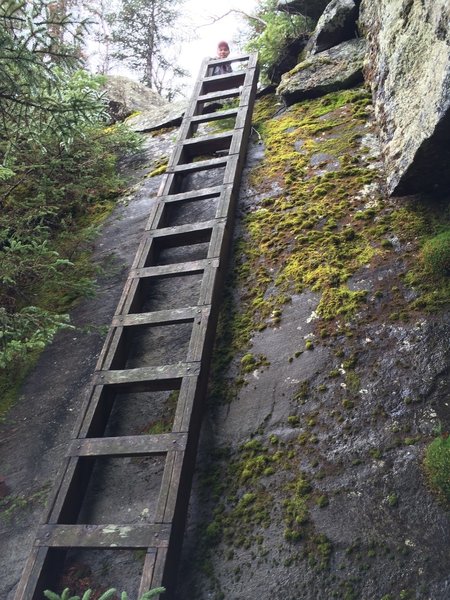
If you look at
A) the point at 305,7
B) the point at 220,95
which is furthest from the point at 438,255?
the point at 305,7

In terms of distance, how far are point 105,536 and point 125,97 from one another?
31.6ft

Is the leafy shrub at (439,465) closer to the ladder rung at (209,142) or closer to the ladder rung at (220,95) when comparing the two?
the ladder rung at (209,142)

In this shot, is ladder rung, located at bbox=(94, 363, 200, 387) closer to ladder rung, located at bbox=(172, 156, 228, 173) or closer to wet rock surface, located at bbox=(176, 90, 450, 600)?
wet rock surface, located at bbox=(176, 90, 450, 600)

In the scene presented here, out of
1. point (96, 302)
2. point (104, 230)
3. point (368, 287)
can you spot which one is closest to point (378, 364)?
point (368, 287)

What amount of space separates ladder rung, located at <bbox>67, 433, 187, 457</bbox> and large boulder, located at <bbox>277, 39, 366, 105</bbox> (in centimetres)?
495

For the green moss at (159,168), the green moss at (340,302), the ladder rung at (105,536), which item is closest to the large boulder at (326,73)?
the green moss at (159,168)

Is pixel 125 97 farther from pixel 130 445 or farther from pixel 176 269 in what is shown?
pixel 130 445

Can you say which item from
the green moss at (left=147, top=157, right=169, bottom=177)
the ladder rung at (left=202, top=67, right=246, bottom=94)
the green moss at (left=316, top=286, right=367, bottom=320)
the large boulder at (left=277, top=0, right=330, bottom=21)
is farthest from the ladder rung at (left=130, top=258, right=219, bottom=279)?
the large boulder at (left=277, top=0, right=330, bottom=21)

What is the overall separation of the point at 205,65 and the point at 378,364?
6.16m

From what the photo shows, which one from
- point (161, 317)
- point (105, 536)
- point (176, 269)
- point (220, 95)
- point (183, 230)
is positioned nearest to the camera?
point (105, 536)

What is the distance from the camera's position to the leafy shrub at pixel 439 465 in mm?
2479

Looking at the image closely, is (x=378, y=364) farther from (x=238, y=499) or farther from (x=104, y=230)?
(x=104, y=230)

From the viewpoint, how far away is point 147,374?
3463 mm

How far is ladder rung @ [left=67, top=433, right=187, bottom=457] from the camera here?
302cm
